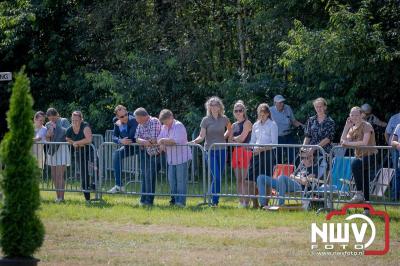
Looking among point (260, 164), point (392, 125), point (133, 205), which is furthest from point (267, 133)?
point (392, 125)

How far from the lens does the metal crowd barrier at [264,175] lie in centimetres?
1511

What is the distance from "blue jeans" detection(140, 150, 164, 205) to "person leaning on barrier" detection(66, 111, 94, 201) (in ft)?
3.69

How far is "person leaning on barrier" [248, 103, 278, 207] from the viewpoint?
15.7 meters

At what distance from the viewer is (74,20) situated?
25.4 metres

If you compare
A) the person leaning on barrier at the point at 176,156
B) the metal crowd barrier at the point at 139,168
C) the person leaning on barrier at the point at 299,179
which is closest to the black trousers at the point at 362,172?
the person leaning on barrier at the point at 299,179

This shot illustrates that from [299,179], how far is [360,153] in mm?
1123

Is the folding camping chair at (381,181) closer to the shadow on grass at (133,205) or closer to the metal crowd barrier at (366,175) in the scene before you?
the metal crowd barrier at (366,175)

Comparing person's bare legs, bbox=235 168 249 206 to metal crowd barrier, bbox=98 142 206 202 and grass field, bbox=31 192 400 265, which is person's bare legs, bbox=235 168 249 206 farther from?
metal crowd barrier, bbox=98 142 206 202

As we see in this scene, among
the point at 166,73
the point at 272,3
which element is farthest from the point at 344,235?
the point at 166,73

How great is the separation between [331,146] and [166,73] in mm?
9023

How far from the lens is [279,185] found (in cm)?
1534

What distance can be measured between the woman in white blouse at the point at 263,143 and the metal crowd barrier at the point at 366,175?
1.15m

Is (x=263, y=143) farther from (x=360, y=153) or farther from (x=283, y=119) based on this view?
(x=283, y=119)

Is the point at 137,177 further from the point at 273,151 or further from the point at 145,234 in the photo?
the point at 145,234
